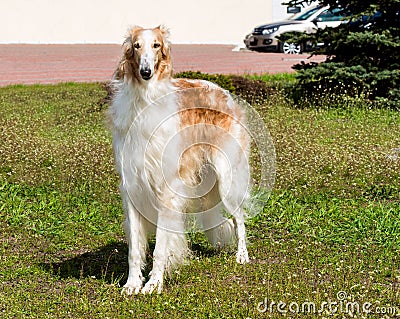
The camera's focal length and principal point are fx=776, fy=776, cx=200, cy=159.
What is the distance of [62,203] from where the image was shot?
7.64m

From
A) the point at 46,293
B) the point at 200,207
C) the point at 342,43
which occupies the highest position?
the point at 342,43

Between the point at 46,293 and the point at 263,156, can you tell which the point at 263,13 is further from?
the point at 46,293

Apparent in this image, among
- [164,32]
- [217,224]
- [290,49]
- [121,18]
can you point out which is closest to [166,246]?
[217,224]

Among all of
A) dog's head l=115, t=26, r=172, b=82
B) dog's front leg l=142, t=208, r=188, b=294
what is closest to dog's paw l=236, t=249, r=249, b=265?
dog's front leg l=142, t=208, r=188, b=294

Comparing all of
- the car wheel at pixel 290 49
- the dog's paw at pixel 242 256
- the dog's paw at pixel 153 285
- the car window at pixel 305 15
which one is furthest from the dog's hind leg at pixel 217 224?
the car window at pixel 305 15

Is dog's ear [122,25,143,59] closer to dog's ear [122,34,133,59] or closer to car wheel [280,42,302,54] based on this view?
dog's ear [122,34,133,59]

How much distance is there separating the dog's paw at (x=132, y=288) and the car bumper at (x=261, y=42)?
68.7 ft

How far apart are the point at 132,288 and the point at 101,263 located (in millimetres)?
807

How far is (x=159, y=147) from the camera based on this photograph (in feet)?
17.8

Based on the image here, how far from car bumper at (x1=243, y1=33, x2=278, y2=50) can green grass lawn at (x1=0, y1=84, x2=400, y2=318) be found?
15.2 meters

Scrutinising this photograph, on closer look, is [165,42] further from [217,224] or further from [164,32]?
[217,224]

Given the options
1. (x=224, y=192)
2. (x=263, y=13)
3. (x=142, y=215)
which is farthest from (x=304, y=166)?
(x=263, y=13)

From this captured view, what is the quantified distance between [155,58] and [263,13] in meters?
28.2

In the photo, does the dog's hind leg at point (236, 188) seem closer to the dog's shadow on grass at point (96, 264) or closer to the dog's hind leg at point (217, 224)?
the dog's hind leg at point (217, 224)
